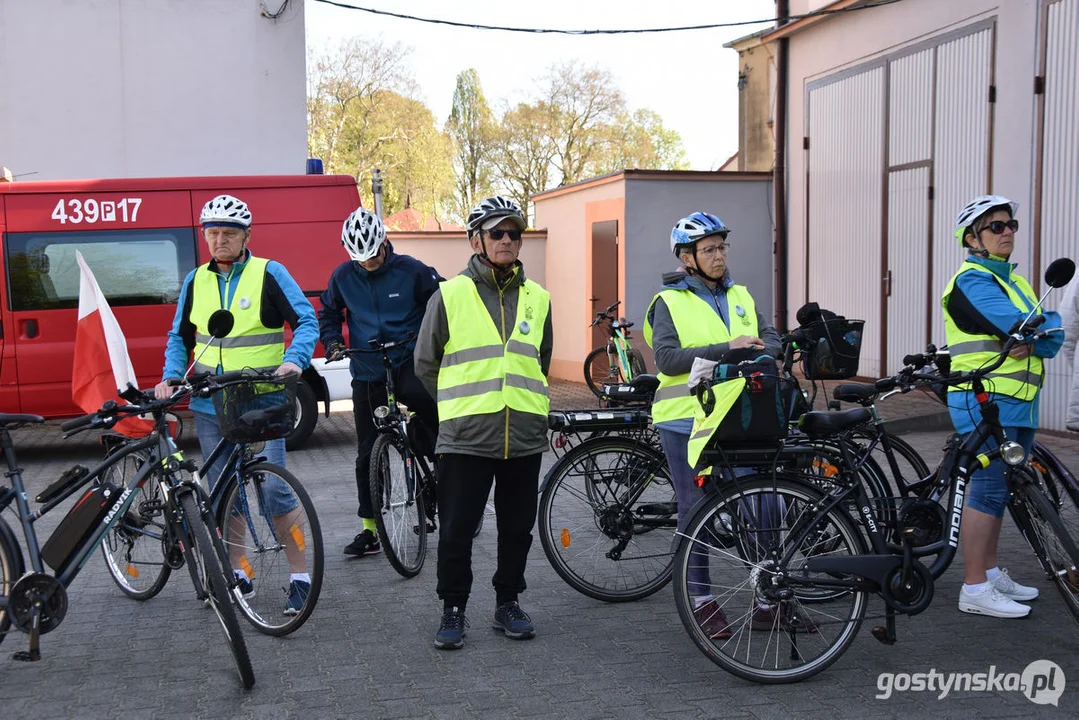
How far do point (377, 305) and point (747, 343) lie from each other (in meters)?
2.51

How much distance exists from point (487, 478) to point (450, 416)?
0.34 m

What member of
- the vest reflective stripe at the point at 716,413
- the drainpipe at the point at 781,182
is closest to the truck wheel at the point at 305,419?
the vest reflective stripe at the point at 716,413

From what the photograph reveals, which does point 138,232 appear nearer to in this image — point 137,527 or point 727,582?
point 137,527

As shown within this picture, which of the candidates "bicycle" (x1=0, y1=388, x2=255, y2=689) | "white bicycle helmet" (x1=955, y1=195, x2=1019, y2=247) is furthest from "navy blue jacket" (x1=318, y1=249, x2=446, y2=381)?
"white bicycle helmet" (x1=955, y1=195, x2=1019, y2=247)

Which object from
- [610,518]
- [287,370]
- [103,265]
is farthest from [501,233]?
[103,265]

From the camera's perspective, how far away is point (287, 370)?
496cm

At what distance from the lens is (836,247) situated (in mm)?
14898

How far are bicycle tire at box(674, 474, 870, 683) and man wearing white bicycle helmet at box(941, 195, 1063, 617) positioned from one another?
2.91ft

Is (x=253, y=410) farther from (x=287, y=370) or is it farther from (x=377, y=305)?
(x=377, y=305)

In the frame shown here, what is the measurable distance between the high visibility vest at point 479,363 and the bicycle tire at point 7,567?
5.90 ft

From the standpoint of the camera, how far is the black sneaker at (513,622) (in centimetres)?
493

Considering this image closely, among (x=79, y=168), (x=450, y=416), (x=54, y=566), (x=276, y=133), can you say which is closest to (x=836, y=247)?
(x=276, y=133)

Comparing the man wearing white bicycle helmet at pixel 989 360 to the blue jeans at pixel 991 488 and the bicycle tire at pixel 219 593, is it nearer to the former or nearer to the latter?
the blue jeans at pixel 991 488

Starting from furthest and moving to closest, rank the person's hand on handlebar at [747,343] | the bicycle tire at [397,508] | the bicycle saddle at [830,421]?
the bicycle tire at [397,508]
the person's hand on handlebar at [747,343]
the bicycle saddle at [830,421]
